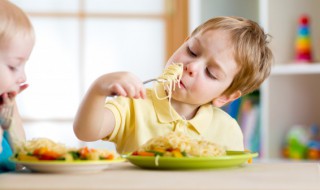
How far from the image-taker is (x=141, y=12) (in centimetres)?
454

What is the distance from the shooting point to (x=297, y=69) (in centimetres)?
395

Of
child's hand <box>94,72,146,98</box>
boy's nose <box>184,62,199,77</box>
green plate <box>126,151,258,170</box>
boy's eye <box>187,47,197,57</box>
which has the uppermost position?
boy's eye <box>187,47,197,57</box>

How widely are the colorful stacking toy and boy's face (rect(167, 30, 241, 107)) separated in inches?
88.6

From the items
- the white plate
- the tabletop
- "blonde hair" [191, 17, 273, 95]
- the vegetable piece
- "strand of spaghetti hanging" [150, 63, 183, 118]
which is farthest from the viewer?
"blonde hair" [191, 17, 273, 95]

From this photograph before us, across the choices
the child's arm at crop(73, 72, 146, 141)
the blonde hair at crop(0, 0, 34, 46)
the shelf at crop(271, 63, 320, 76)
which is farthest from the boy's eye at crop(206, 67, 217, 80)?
the shelf at crop(271, 63, 320, 76)

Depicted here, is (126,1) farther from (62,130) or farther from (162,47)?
(62,130)

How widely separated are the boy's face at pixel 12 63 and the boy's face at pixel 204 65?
0.52m

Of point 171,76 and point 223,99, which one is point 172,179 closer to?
point 171,76

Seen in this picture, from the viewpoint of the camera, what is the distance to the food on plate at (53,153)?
1217mm

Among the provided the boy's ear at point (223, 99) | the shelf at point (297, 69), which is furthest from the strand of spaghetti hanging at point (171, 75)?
the shelf at point (297, 69)

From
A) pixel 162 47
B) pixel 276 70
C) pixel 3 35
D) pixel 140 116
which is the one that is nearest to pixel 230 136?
pixel 140 116

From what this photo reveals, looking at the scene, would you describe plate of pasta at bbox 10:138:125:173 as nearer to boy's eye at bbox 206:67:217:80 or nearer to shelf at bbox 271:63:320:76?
boy's eye at bbox 206:67:217:80

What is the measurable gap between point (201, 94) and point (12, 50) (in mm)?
622

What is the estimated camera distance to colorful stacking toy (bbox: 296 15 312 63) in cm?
398
